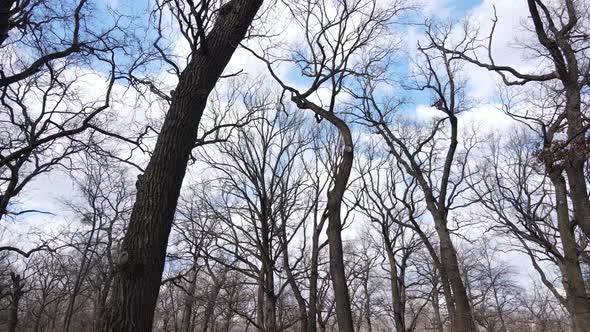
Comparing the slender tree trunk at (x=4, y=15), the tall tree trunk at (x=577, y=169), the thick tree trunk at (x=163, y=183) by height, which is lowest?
the thick tree trunk at (x=163, y=183)

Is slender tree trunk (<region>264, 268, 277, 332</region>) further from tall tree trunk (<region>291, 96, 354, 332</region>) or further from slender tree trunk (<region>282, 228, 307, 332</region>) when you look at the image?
tall tree trunk (<region>291, 96, 354, 332</region>)

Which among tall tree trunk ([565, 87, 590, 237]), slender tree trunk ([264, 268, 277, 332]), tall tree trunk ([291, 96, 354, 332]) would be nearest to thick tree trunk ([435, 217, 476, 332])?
tall tree trunk ([565, 87, 590, 237])

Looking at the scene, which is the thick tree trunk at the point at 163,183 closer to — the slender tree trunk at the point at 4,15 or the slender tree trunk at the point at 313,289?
the slender tree trunk at the point at 4,15

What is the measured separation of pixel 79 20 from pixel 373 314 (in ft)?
116

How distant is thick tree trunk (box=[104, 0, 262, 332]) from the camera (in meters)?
3.10

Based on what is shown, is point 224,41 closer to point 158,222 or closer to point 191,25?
point 191,25

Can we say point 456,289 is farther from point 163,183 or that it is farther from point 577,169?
point 163,183

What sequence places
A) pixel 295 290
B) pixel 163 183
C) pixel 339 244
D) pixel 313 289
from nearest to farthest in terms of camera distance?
pixel 163 183 < pixel 339 244 < pixel 295 290 < pixel 313 289

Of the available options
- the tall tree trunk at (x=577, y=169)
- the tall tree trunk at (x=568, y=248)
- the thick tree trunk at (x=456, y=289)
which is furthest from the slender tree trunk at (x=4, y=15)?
the tall tree trunk at (x=568, y=248)

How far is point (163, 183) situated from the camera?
11.6 ft

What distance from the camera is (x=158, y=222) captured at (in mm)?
3373

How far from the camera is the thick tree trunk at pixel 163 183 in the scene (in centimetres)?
310

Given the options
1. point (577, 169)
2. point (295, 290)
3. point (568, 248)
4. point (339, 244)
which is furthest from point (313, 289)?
point (577, 169)

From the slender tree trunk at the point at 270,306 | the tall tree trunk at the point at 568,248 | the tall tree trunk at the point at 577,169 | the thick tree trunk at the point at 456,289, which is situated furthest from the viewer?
the slender tree trunk at the point at 270,306
